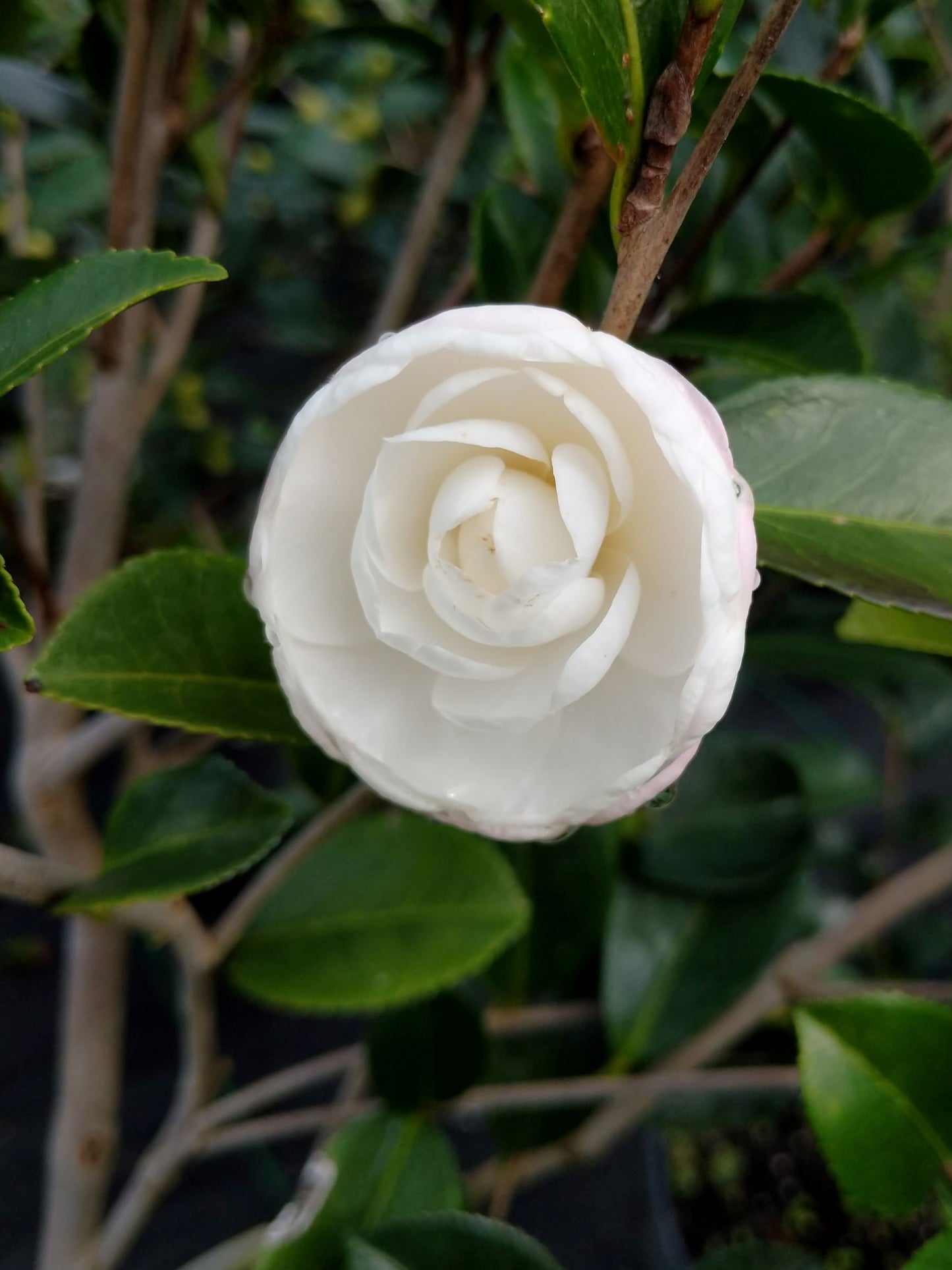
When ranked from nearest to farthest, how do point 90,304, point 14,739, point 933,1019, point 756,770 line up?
1. point 90,304
2. point 933,1019
3. point 756,770
4. point 14,739

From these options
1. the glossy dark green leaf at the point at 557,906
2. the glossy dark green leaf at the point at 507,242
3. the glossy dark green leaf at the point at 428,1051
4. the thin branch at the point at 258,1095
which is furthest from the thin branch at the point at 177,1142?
the glossy dark green leaf at the point at 507,242

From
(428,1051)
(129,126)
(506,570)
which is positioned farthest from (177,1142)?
(129,126)

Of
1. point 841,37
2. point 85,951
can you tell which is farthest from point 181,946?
point 841,37

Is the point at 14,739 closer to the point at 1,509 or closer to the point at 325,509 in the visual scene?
the point at 1,509

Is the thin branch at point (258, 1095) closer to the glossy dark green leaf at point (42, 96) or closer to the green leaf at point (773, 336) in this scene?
the green leaf at point (773, 336)

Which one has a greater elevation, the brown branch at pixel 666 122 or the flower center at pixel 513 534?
the brown branch at pixel 666 122

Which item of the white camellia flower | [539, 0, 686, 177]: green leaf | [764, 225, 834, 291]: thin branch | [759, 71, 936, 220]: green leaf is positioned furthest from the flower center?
[764, 225, 834, 291]: thin branch

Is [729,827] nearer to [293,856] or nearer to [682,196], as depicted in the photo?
[293,856]
